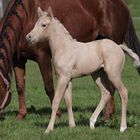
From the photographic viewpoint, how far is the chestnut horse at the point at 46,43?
8347mm

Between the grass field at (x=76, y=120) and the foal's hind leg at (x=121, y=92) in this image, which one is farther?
the foal's hind leg at (x=121, y=92)

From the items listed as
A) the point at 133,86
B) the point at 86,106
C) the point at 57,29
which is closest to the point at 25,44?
the point at 57,29

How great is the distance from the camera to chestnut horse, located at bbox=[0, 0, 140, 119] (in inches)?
329

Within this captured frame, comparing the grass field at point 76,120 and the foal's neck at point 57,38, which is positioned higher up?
the foal's neck at point 57,38

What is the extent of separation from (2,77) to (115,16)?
290cm

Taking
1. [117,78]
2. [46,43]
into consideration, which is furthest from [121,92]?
[46,43]

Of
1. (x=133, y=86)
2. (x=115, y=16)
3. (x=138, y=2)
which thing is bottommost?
(x=138, y=2)

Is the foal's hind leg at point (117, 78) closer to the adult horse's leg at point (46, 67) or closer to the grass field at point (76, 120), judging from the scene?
the grass field at point (76, 120)

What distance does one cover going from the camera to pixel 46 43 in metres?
8.30

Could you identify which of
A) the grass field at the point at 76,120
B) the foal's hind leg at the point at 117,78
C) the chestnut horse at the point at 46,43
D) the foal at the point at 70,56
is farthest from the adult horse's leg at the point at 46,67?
the foal's hind leg at the point at 117,78

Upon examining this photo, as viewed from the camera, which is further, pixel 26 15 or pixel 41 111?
pixel 41 111

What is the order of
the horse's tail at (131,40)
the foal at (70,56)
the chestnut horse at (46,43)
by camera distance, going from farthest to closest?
the horse's tail at (131,40) → the chestnut horse at (46,43) → the foal at (70,56)

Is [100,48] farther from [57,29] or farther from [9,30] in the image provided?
[9,30]

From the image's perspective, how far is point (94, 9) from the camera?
9758 mm
